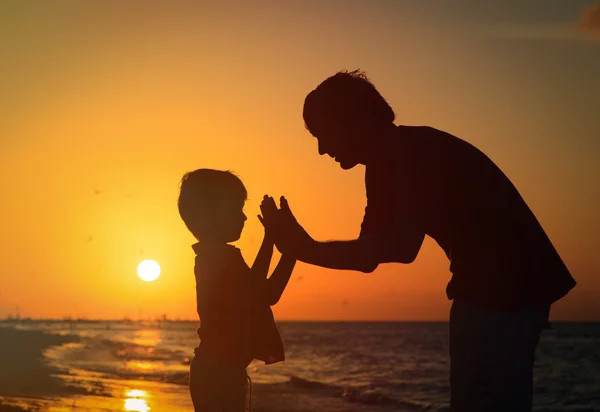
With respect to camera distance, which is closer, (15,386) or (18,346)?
(15,386)

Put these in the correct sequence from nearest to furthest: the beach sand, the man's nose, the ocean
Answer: the man's nose → the beach sand → the ocean

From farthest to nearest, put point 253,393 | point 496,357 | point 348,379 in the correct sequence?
1. point 348,379
2. point 253,393
3. point 496,357

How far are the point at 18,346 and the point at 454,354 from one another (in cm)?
3254

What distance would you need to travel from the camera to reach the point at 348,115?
2.79 metres

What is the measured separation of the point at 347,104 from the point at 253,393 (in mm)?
16171

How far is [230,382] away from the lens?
3.36 meters

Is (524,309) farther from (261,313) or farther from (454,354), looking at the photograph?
(261,313)

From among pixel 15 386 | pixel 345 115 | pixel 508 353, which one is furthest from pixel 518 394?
pixel 15 386

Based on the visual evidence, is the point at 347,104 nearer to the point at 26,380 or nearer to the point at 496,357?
the point at 496,357

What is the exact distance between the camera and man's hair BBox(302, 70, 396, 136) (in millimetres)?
2791

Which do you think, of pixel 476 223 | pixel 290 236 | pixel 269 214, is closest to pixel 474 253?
pixel 476 223

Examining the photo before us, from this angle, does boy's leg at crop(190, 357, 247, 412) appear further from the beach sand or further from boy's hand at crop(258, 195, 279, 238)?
the beach sand

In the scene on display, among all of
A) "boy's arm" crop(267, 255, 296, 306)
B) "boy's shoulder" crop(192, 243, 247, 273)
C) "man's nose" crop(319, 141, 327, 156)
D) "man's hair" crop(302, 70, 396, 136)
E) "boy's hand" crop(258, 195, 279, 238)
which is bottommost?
"boy's arm" crop(267, 255, 296, 306)

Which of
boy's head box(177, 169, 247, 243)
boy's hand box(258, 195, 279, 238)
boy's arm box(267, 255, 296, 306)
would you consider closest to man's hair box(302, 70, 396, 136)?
boy's hand box(258, 195, 279, 238)
